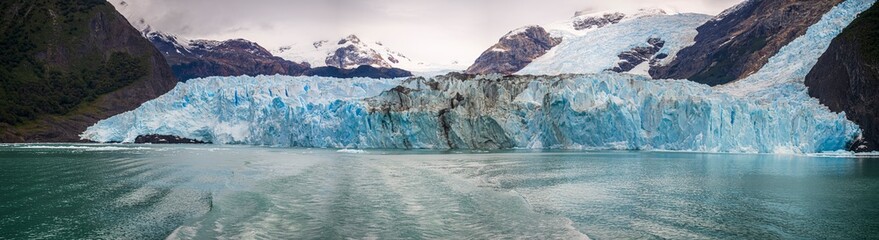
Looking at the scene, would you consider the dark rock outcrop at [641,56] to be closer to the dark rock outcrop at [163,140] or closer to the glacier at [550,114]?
the glacier at [550,114]

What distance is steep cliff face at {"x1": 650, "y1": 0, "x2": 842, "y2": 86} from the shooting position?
78300 millimetres

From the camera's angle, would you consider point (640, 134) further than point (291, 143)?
No

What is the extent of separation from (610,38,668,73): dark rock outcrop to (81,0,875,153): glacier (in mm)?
49926

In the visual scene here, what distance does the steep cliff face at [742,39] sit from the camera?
257ft

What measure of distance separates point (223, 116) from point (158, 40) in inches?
5257

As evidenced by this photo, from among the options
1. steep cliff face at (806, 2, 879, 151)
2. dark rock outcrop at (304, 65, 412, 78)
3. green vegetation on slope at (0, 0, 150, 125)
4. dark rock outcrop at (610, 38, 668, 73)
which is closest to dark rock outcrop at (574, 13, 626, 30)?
dark rock outcrop at (610, 38, 668, 73)

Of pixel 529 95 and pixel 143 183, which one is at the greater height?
pixel 529 95

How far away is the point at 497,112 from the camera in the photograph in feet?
151

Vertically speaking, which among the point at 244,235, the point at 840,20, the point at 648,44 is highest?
the point at 648,44

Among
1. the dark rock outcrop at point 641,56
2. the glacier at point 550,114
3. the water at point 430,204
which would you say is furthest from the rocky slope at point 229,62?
the water at point 430,204

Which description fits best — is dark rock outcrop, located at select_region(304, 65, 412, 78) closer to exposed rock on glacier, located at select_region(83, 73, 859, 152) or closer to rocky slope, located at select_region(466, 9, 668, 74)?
rocky slope, located at select_region(466, 9, 668, 74)

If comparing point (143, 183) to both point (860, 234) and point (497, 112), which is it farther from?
point (497, 112)

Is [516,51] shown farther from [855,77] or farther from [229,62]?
[855,77]

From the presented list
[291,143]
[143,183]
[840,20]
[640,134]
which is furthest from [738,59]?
[143,183]
